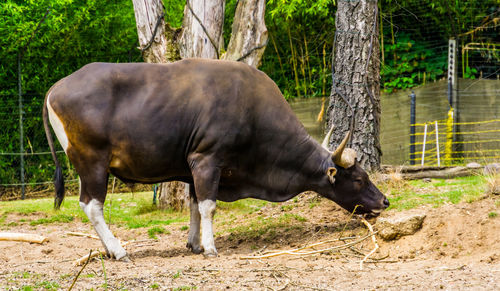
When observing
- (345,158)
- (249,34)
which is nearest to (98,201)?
(345,158)

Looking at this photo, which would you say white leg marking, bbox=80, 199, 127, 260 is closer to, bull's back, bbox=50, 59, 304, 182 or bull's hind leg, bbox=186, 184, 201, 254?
bull's back, bbox=50, 59, 304, 182

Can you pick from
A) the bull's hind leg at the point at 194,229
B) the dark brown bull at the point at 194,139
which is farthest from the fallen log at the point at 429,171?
the bull's hind leg at the point at 194,229

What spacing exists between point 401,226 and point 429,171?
204 cm

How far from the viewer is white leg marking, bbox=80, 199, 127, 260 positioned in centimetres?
545

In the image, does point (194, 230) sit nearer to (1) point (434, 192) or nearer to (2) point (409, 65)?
(1) point (434, 192)

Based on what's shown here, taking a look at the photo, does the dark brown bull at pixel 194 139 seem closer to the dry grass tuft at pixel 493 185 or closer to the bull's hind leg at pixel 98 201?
the bull's hind leg at pixel 98 201

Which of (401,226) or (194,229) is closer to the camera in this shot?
(401,226)

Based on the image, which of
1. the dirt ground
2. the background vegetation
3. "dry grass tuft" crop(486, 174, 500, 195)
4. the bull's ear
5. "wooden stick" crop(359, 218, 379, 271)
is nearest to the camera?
the dirt ground

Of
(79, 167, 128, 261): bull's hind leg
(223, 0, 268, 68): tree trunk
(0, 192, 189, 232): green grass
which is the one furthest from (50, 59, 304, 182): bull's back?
(223, 0, 268, 68): tree trunk

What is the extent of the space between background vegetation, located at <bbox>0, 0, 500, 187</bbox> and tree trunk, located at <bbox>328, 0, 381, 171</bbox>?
4496 mm

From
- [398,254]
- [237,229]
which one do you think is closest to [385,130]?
[237,229]

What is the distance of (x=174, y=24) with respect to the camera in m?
12.9

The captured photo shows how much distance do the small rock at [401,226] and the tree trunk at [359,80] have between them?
1178mm

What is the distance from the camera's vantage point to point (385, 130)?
12.6m
